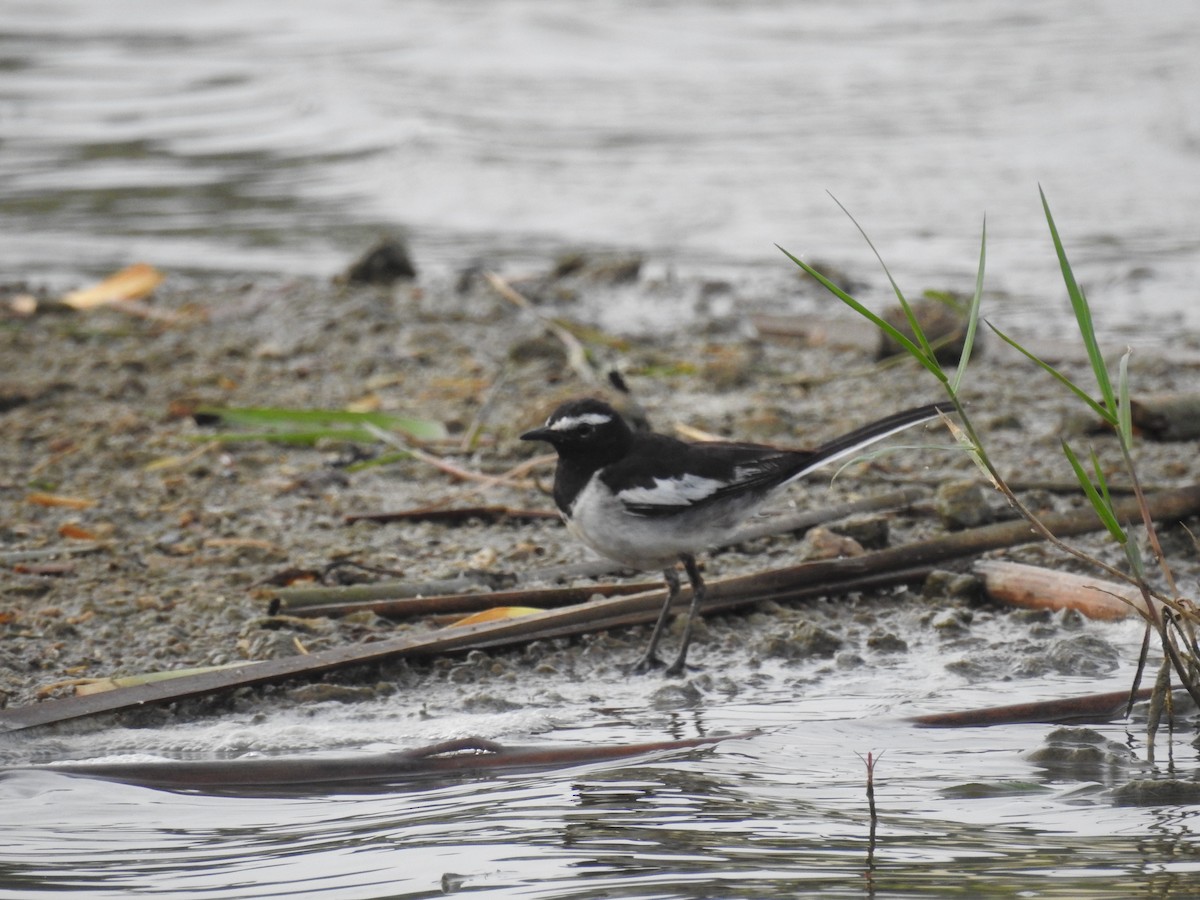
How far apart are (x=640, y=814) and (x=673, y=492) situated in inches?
58.6

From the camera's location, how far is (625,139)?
17.2 m

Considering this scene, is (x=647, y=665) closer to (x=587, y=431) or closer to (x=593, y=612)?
(x=593, y=612)

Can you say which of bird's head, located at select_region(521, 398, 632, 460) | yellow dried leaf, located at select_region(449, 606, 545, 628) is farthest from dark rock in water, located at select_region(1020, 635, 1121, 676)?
yellow dried leaf, located at select_region(449, 606, 545, 628)

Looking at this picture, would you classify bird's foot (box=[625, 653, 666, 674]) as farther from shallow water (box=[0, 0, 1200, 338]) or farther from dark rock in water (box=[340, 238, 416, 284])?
dark rock in water (box=[340, 238, 416, 284])

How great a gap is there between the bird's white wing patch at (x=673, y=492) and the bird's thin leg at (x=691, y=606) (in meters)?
0.20

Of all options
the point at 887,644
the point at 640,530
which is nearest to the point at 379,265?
the point at 640,530

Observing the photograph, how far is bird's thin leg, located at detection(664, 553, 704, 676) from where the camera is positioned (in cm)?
497

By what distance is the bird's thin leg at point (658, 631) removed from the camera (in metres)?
5.04

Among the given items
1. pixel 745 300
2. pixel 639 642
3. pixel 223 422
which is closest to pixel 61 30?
pixel 745 300

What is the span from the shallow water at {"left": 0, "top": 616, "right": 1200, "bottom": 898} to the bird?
1.81 feet

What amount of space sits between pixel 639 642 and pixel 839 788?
4.74 feet

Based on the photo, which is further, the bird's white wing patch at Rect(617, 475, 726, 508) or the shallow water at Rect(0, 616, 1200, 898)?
the bird's white wing patch at Rect(617, 475, 726, 508)

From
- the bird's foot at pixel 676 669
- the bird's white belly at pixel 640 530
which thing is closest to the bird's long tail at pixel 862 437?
the bird's white belly at pixel 640 530

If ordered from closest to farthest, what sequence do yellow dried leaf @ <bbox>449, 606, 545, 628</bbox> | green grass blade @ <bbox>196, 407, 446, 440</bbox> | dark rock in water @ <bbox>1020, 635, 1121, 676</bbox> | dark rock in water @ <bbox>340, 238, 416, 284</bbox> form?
dark rock in water @ <bbox>1020, 635, 1121, 676</bbox> < yellow dried leaf @ <bbox>449, 606, 545, 628</bbox> < green grass blade @ <bbox>196, 407, 446, 440</bbox> < dark rock in water @ <bbox>340, 238, 416, 284</bbox>
